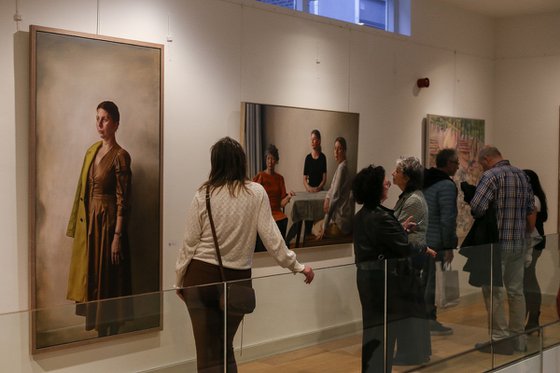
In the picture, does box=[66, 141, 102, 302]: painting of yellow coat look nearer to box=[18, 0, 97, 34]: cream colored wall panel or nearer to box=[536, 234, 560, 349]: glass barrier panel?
box=[18, 0, 97, 34]: cream colored wall panel

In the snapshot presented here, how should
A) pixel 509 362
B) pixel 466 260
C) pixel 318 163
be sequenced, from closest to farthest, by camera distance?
pixel 466 260 < pixel 509 362 < pixel 318 163

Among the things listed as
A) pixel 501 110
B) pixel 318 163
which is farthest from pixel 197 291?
pixel 501 110

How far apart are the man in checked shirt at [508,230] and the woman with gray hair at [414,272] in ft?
2.40

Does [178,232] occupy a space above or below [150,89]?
below

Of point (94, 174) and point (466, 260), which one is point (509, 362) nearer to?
point (466, 260)

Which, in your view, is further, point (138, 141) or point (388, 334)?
point (138, 141)

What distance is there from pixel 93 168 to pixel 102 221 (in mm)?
361

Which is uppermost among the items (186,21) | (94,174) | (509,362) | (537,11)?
(537,11)

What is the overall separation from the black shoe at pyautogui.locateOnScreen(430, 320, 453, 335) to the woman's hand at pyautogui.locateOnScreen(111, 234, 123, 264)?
7.09ft

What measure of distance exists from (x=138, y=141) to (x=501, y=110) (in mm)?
5936

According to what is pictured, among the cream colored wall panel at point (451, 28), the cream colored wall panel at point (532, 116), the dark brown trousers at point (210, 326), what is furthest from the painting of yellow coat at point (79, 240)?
the cream colored wall panel at point (532, 116)

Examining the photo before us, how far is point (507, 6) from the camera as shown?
904cm

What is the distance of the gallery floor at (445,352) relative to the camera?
424 centimetres

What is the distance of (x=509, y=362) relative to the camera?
5.72 m
